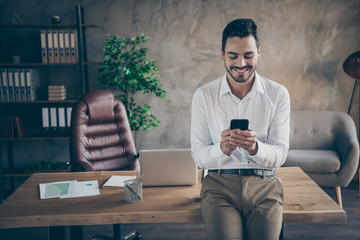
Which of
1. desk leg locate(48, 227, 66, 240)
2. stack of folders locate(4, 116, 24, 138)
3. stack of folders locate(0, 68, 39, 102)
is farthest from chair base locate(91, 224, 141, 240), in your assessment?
stack of folders locate(0, 68, 39, 102)

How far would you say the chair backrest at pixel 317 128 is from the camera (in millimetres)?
3655

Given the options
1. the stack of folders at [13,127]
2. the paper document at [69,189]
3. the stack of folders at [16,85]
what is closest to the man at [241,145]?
the paper document at [69,189]

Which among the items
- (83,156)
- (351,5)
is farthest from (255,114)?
(351,5)

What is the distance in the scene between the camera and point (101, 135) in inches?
111

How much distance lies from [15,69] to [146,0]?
169 centimetres

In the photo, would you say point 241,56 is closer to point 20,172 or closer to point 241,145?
point 241,145

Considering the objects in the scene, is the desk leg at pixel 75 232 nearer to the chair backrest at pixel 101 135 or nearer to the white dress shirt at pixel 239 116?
the chair backrest at pixel 101 135

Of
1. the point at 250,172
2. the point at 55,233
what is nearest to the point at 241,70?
the point at 250,172

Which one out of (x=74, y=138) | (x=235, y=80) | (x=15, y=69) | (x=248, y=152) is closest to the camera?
(x=248, y=152)

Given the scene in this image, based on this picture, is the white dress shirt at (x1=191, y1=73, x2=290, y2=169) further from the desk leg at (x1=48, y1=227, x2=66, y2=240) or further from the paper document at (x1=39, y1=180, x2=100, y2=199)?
the desk leg at (x1=48, y1=227, x2=66, y2=240)

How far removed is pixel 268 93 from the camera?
1.75 metres

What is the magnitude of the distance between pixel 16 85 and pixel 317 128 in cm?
340

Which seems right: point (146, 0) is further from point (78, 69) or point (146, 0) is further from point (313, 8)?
point (313, 8)

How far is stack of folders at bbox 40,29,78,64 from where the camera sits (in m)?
3.53
